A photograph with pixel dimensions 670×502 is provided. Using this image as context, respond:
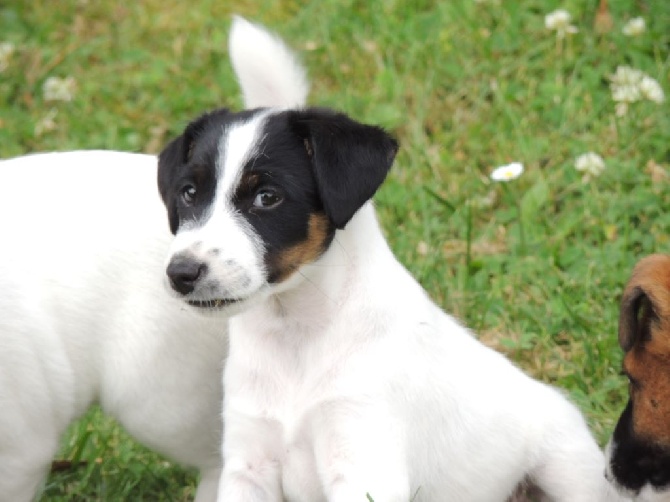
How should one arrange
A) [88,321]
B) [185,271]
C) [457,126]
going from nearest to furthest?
[185,271], [88,321], [457,126]

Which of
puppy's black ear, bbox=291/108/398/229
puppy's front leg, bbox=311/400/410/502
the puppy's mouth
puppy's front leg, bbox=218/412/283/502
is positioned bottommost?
puppy's front leg, bbox=218/412/283/502

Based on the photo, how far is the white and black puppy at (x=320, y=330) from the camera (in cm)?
461

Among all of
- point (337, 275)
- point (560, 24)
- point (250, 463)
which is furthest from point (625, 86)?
point (250, 463)

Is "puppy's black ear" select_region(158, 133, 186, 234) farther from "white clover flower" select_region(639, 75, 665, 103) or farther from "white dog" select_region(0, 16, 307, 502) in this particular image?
"white clover flower" select_region(639, 75, 665, 103)

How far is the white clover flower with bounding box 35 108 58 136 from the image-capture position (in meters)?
8.94

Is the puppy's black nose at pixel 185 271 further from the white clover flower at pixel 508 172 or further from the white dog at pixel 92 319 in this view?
the white clover flower at pixel 508 172

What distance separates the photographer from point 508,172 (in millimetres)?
7359

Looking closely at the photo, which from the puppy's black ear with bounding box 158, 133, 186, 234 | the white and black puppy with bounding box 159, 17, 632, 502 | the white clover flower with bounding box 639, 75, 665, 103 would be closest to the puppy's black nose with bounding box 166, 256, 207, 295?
the white and black puppy with bounding box 159, 17, 632, 502

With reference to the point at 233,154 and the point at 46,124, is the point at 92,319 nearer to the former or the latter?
the point at 233,154

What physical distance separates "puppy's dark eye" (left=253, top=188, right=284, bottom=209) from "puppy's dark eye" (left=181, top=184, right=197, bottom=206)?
26 cm

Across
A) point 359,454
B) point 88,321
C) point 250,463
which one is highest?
point 88,321

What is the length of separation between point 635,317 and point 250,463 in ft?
5.14

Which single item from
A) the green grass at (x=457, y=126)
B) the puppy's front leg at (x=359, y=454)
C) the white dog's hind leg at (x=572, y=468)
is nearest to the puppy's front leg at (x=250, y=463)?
the puppy's front leg at (x=359, y=454)

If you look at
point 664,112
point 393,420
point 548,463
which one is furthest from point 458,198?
point 393,420
